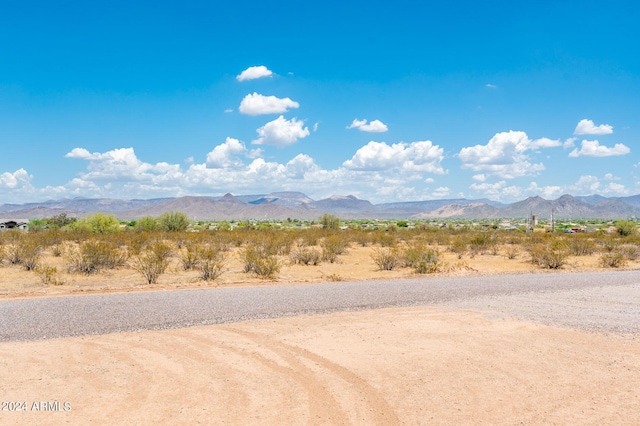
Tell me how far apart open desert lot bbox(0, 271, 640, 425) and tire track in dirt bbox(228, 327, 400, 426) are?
0.09 ft

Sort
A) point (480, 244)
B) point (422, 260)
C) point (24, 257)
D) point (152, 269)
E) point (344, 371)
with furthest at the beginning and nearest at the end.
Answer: point (480, 244), point (24, 257), point (422, 260), point (152, 269), point (344, 371)

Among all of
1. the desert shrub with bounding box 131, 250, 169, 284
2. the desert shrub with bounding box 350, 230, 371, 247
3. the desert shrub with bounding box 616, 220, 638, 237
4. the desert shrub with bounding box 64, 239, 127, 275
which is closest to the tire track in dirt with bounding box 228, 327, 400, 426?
the desert shrub with bounding box 131, 250, 169, 284

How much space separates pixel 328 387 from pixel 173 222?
2108 inches

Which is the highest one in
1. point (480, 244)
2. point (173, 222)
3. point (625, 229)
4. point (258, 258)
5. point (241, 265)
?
point (173, 222)

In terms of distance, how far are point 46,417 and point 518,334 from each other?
892 centimetres

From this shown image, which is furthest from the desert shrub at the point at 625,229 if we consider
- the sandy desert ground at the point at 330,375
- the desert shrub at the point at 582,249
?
the sandy desert ground at the point at 330,375

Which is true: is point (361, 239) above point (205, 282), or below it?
above

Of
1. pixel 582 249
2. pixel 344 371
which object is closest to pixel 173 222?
pixel 582 249

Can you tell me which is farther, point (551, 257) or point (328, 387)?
point (551, 257)

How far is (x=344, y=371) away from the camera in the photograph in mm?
8258

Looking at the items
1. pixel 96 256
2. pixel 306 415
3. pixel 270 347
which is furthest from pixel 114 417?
pixel 96 256

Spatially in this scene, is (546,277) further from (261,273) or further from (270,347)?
(270,347)

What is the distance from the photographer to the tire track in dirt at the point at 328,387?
654cm

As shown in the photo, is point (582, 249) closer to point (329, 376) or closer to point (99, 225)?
point (329, 376)
